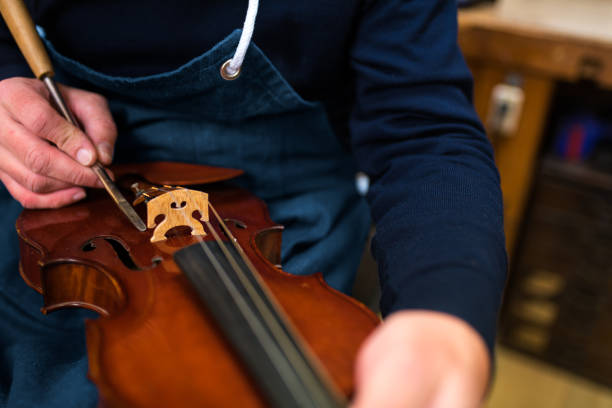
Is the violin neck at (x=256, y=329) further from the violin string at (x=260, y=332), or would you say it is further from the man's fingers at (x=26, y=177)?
the man's fingers at (x=26, y=177)

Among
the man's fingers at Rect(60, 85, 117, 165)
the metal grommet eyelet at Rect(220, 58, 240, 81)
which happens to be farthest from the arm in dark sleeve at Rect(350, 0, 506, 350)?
the man's fingers at Rect(60, 85, 117, 165)

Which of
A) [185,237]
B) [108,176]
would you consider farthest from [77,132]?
[185,237]

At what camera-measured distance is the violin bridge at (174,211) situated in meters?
0.46

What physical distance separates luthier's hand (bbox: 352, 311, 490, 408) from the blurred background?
88 cm

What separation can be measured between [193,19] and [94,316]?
0.33 meters

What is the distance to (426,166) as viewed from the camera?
0.49 metres

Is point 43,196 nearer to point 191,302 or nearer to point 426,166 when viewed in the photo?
→ point 191,302

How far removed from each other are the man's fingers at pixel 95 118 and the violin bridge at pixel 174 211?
0.36 ft

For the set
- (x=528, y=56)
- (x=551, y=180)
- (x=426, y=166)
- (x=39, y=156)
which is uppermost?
(x=39, y=156)

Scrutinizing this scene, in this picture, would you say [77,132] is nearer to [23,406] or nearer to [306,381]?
[23,406]

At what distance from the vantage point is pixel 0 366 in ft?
1.47

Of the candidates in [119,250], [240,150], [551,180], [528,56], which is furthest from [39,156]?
[551,180]

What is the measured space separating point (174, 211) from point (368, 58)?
0.92 feet

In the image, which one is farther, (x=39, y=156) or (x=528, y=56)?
(x=528, y=56)
